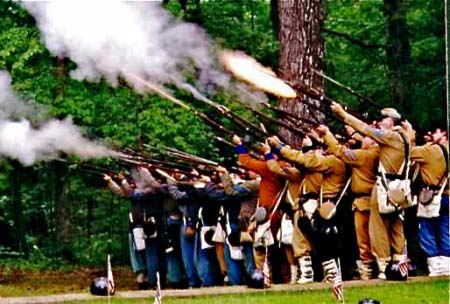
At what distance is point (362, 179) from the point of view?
50.2ft

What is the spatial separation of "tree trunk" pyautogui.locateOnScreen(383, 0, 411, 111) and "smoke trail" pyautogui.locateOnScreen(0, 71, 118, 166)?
17.6 feet

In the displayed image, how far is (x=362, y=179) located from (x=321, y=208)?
1.98 ft

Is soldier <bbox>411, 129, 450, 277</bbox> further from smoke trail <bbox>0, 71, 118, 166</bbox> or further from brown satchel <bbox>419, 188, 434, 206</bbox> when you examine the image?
smoke trail <bbox>0, 71, 118, 166</bbox>

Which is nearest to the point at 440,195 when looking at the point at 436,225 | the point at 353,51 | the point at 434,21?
the point at 436,225

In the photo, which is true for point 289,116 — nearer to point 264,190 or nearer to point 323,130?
point 264,190

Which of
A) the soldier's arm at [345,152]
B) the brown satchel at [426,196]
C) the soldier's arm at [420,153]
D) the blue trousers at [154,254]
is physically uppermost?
the soldier's arm at [345,152]

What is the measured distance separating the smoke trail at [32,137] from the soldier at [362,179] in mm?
6709

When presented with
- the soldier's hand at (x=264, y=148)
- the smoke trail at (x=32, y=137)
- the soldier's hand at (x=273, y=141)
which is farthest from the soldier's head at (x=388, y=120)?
the smoke trail at (x=32, y=137)

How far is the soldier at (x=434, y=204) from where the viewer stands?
14.9m

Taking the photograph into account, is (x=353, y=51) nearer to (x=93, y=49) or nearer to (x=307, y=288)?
(x=93, y=49)

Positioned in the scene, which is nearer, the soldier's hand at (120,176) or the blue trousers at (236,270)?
the blue trousers at (236,270)

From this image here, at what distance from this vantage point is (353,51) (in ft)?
91.7

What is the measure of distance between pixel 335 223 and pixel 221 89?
6086 millimetres

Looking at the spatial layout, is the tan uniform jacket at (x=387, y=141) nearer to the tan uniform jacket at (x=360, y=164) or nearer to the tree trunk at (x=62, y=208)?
the tan uniform jacket at (x=360, y=164)
